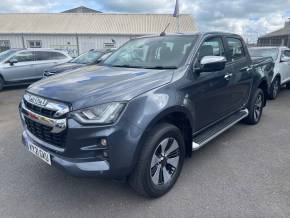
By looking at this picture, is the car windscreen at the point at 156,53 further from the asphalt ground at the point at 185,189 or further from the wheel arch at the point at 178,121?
the asphalt ground at the point at 185,189

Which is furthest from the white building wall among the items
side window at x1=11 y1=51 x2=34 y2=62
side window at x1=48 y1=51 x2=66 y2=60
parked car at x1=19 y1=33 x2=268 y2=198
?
parked car at x1=19 y1=33 x2=268 y2=198

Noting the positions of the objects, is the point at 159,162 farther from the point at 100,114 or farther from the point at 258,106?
the point at 258,106

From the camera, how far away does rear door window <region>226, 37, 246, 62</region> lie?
14.8 ft

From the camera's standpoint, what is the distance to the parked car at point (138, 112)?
8.27 feet

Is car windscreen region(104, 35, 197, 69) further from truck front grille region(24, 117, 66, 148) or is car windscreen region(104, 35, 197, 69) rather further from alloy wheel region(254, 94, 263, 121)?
alloy wheel region(254, 94, 263, 121)

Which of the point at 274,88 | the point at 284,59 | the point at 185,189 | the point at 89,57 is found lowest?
the point at 185,189

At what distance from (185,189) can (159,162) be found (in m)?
0.53

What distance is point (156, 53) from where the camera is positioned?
382 centimetres

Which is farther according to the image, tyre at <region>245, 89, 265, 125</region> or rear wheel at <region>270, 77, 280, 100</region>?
rear wheel at <region>270, 77, 280, 100</region>

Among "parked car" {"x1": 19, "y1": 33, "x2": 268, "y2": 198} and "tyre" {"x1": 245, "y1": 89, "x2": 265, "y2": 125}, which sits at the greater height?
"parked car" {"x1": 19, "y1": 33, "x2": 268, "y2": 198}

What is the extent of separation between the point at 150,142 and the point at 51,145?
102 centimetres

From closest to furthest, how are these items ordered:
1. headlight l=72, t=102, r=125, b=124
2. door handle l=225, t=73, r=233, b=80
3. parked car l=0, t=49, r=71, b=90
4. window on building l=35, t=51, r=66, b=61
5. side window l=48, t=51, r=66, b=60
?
1. headlight l=72, t=102, r=125, b=124
2. door handle l=225, t=73, r=233, b=80
3. parked car l=0, t=49, r=71, b=90
4. window on building l=35, t=51, r=66, b=61
5. side window l=48, t=51, r=66, b=60

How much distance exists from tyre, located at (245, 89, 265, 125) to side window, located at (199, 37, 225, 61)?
61.1 inches

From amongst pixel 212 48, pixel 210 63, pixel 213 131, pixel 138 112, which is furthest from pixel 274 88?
pixel 138 112
